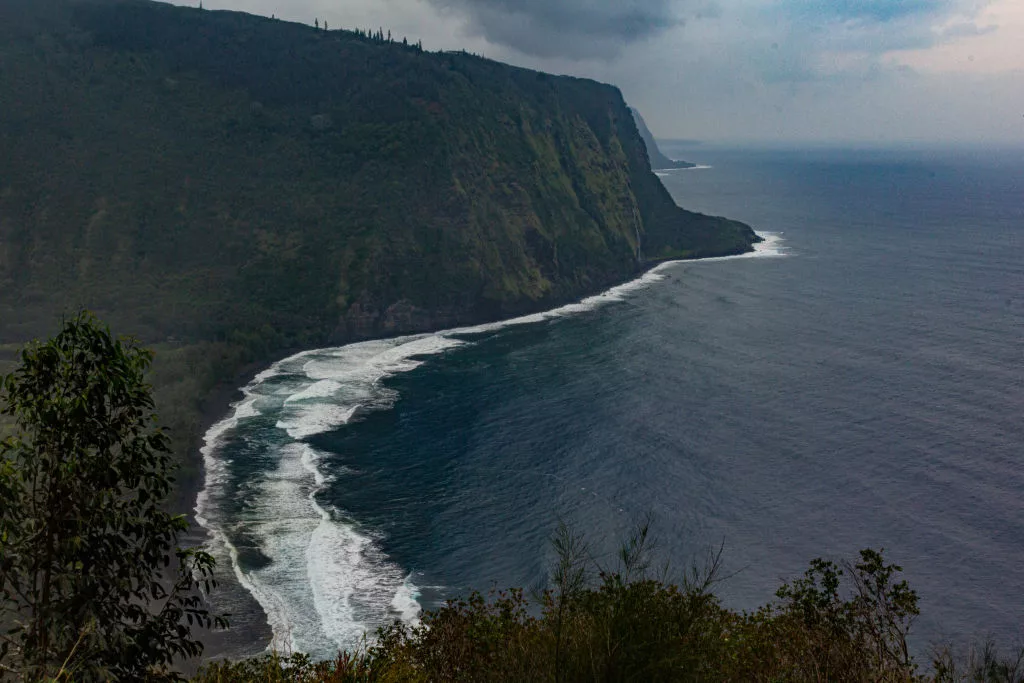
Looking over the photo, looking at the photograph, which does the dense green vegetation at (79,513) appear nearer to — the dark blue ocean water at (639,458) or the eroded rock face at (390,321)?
the dark blue ocean water at (639,458)

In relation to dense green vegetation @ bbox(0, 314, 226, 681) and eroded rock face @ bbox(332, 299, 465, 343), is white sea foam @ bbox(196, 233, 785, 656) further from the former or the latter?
eroded rock face @ bbox(332, 299, 465, 343)

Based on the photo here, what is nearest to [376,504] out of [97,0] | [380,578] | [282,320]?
[380,578]

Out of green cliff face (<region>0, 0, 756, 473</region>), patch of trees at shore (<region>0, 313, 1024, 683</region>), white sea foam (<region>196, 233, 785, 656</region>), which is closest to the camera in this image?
patch of trees at shore (<region>0, 313, 1024, 683</region>)

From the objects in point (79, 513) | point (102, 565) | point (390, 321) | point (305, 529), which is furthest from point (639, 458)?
point (390, 321)

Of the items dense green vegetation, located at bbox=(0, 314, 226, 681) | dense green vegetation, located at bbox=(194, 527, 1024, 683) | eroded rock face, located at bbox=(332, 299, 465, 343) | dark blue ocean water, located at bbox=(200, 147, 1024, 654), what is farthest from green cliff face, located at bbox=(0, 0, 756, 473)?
dense green vegetation, located at bbox=(0, 314, 226, 681)

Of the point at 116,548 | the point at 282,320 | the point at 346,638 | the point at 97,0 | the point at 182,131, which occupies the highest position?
the point at 97,0

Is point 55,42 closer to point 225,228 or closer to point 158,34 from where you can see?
point 158,34
